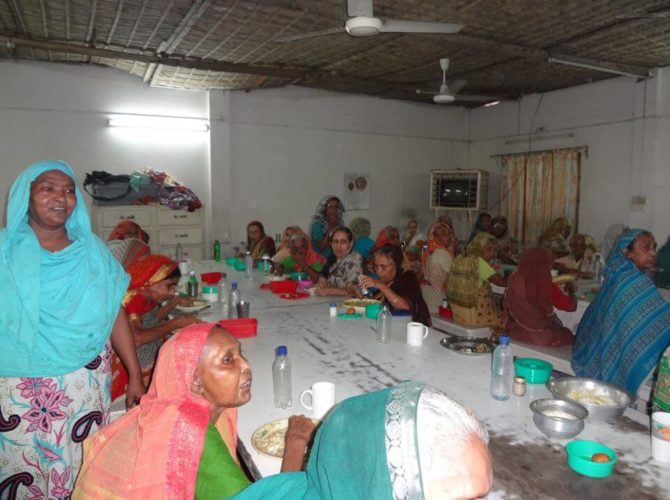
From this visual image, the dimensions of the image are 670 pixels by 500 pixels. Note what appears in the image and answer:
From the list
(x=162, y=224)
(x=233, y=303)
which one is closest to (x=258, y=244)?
(x=162, y=224)

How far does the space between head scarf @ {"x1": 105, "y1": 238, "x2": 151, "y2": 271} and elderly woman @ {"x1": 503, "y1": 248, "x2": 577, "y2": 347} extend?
2.98 m

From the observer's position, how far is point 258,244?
658 cm

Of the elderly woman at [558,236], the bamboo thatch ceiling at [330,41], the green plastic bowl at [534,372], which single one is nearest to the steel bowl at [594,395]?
the green plastic bowl at [534,372]

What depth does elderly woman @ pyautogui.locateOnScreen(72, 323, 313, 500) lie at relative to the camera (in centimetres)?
132

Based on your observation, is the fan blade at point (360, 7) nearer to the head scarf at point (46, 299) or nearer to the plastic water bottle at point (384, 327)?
the plastic water bottle at point (384, 327)

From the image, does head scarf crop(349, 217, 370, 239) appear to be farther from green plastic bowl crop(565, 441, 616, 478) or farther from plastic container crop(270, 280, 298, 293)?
green plastic bowl crop(565, 441, 616, 478)

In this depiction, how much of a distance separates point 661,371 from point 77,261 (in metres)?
2.56

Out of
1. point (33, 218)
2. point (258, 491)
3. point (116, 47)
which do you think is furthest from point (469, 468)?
point (116, 47)

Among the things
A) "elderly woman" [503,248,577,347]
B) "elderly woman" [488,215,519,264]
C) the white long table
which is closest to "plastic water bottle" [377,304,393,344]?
the white long table

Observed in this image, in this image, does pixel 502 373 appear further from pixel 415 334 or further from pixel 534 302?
pixel 534 302

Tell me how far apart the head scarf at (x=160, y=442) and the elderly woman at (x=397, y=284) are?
2205mm

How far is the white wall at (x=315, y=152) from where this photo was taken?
8375 mm

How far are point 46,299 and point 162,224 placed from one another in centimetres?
574

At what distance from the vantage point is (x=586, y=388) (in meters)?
2.08
